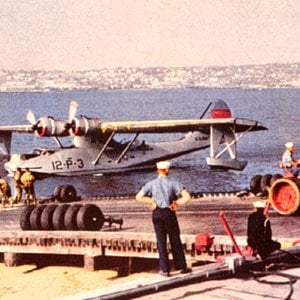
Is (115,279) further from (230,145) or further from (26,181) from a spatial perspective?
(230,145)

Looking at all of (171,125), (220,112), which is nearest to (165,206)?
(171,125)

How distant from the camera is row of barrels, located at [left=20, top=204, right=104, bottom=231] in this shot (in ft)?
80.7

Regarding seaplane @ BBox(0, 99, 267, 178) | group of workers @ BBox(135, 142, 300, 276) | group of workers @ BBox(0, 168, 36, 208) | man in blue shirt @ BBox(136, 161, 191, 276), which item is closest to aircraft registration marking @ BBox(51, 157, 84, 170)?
seaplane @ BBox(0, 99, 267, 178)

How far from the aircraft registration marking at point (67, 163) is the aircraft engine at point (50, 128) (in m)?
1.91

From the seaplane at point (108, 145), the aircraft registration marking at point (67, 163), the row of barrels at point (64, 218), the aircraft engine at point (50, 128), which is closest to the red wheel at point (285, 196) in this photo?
the row of barrels at point (64, 218)

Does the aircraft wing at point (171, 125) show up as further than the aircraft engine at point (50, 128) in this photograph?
Yes

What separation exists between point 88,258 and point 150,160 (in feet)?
123

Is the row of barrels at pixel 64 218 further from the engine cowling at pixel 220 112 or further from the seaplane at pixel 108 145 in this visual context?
the engine cowling at pixel 220 112

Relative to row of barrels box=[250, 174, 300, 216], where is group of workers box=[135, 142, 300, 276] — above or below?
below

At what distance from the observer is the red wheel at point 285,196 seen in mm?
22969

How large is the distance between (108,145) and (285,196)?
121 feet

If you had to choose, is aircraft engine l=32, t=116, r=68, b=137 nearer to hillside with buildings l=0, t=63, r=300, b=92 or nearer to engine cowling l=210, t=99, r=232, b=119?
engine cowling l=210, t=99, r=232, b=119

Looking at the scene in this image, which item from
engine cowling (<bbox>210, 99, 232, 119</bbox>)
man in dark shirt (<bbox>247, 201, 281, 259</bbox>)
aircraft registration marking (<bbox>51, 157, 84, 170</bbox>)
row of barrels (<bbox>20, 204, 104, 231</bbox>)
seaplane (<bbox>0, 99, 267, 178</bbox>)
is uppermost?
engine cowling (<bbox>210, 99, 232, 119</bbox>)

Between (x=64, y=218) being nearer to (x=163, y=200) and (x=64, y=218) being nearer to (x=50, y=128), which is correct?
(x=163, y=200)
